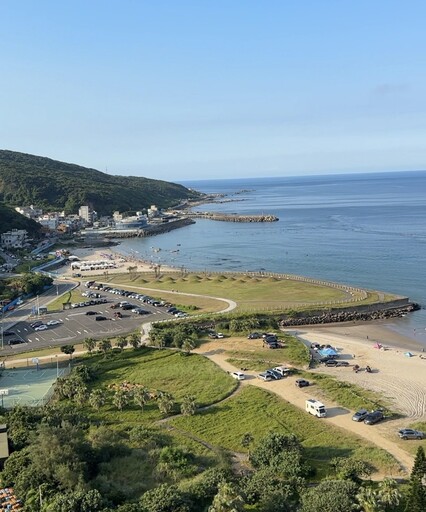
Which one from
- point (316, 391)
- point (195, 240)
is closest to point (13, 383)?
point (316, 391)

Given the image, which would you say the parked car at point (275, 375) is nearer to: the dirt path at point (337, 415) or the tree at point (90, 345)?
the dirt path at point (337, 415)

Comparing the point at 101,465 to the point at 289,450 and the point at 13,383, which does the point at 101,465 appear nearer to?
the point at 289,450

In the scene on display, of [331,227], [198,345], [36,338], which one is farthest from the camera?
[331,227]

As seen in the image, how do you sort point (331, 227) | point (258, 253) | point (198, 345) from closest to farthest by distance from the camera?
1. point (198, 345)
2. point (258, 253)
3. point (331, 227)

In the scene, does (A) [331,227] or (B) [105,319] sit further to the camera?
(A) [331,227]

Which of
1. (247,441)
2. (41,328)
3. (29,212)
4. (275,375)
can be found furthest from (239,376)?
(29,212)
